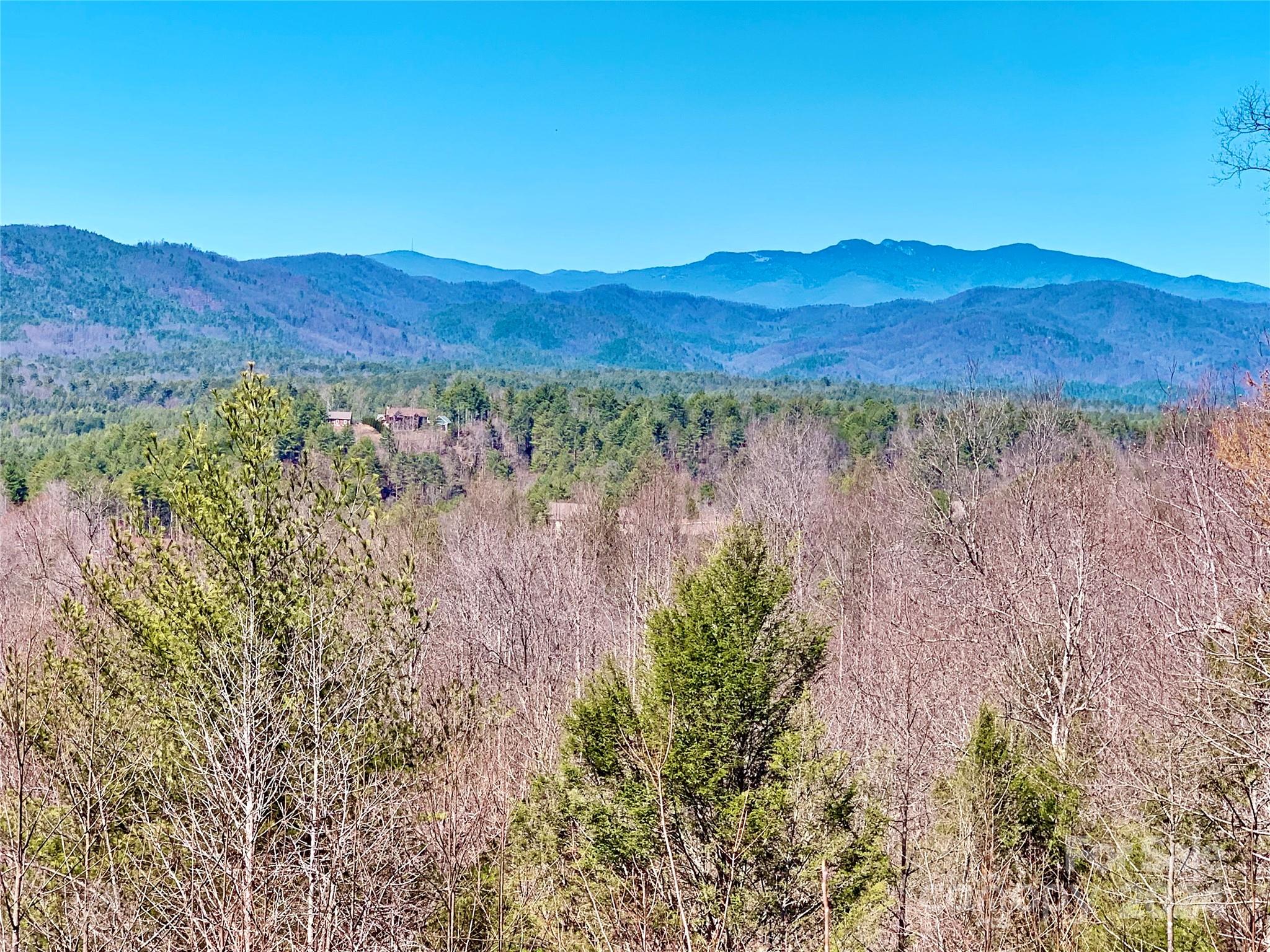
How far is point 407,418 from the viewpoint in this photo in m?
84.3

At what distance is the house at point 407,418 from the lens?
8077 centimetres

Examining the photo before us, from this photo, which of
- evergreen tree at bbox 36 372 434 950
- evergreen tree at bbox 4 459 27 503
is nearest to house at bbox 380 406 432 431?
evergreen tree at bbox 4 459 27 503

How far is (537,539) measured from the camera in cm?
2953

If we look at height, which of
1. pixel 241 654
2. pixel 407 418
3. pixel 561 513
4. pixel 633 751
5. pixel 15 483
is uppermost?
pixel 633 751

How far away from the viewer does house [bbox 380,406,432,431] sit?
8077cm

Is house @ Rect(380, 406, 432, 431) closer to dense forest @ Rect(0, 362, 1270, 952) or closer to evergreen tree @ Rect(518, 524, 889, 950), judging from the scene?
dense forest @ Rect(0, 362, 1270, 952)

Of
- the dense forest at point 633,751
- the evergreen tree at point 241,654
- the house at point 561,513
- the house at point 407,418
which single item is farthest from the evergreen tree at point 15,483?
the evergreen tree at point 241,654

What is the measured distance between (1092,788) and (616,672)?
5824 mm

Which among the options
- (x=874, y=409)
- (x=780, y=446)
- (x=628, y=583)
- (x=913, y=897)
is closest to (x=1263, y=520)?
(x=913, y=897)

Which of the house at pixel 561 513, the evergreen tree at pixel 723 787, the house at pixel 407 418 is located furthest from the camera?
the house at pixel 407 418

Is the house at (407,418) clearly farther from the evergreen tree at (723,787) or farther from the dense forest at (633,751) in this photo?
the evergreen tree at (723,787)

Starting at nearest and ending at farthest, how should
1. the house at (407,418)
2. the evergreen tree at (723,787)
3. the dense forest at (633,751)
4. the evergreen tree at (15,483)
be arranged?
1. the dense forest at (633,751)
2. the evergreen tree at (723,787)
3. the evergreen tree at (15,483)
4. the house at (407,418)

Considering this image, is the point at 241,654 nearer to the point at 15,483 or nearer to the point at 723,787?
the point at 723,787

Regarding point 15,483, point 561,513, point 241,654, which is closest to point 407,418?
point 15,483
